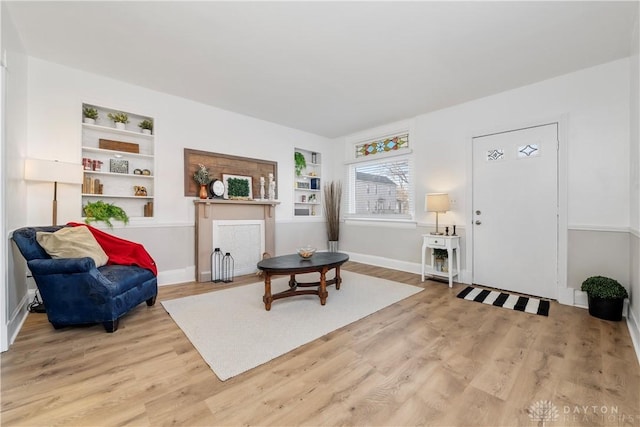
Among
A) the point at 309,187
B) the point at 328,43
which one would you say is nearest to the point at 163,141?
the point at 328,43

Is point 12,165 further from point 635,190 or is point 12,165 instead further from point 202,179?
point 635,190

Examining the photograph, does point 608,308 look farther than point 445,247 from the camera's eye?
No

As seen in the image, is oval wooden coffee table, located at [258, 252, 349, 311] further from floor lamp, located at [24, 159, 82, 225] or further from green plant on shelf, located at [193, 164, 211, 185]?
floor lamp, located at [24, 159, 82, 225]

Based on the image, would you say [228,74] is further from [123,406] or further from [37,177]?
[123,406]

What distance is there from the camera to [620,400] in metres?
1.45

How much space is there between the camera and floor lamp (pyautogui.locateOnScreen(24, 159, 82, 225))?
2586 millimetres

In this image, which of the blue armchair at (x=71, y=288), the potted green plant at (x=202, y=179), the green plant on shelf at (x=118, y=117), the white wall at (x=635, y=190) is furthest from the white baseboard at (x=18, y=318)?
the white wall at (x=635, y=190)

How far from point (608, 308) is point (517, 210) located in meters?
1.28

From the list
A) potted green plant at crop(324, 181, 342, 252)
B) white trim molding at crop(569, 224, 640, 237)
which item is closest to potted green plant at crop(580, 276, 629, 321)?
white trim molding at crop(569, 224, 640, 237)

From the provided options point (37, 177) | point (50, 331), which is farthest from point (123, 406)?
point (37, 177)

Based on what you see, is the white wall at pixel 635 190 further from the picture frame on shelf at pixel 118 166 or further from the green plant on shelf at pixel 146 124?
the picture frame on shelf at pixel 118 166

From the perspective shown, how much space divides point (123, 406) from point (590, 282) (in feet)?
13.0

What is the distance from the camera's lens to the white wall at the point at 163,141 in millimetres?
2895

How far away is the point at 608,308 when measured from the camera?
2.50 m
